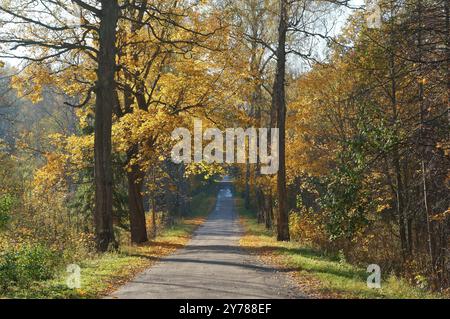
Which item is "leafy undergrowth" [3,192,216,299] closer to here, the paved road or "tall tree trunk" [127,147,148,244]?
the paved road

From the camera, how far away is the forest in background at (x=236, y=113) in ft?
43.0

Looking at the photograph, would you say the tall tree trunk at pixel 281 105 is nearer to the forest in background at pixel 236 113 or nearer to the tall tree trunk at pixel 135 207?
the forest in background at pixel 236 113

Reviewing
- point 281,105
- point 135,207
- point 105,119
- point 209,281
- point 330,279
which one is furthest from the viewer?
point 135,207

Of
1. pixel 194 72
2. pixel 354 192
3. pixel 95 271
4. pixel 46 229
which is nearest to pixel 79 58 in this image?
pixel 194 72

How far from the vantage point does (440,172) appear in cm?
1491

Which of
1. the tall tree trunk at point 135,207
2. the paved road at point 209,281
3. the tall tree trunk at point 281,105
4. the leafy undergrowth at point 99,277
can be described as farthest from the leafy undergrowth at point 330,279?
the tall tree trunk at point 135,207

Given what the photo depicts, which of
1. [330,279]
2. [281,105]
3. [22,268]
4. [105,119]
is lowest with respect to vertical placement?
[330,279]

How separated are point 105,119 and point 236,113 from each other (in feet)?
24.1

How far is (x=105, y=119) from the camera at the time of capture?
17.3m

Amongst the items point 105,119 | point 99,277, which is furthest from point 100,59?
point 99,277

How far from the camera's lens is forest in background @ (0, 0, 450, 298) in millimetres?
13109

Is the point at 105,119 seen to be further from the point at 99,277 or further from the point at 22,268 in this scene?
the point at 22,268

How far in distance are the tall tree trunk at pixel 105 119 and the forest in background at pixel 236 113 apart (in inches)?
1.7

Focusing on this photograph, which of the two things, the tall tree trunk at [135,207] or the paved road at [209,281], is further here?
the tall tree trunk at [135,207]
